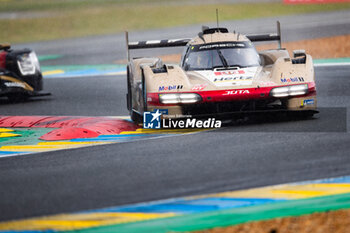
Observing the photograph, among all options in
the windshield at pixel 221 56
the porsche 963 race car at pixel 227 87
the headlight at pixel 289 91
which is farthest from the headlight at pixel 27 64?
the headlight at pixel 289 91

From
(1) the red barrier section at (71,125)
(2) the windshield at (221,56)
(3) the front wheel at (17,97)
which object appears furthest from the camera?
(3) the front wheel at (17,97)

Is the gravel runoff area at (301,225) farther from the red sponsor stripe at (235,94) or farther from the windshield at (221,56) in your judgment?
the windshield at (221,56)

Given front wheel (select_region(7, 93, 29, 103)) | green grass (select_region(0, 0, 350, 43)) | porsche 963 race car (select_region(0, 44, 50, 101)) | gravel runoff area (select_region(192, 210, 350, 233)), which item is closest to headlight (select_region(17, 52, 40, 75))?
porsche 963 race car (select_region(0, 44, 50, 101))

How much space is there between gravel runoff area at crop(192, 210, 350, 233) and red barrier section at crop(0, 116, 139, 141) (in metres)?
4.65

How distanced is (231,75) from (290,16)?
26597 mm

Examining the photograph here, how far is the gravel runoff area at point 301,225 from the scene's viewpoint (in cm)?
522

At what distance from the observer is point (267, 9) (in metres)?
40.5

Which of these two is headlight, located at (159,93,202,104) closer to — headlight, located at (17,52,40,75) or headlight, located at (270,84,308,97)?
headlight, located at (270,84,308,97)

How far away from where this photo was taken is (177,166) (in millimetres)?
7305

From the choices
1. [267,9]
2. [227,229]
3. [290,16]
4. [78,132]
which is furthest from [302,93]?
[267,9]

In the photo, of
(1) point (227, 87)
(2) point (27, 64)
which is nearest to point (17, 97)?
(2) point (27, 64)

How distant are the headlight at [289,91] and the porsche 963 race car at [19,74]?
6.51 metres

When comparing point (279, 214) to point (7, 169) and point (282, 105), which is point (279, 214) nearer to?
point (7, 169)

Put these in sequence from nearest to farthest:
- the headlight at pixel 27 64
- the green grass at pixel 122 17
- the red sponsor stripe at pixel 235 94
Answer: the red sponsor stripe at pixel 235 94 < the headlight at pixel 27 64 < the green grass at pixel 122 17
